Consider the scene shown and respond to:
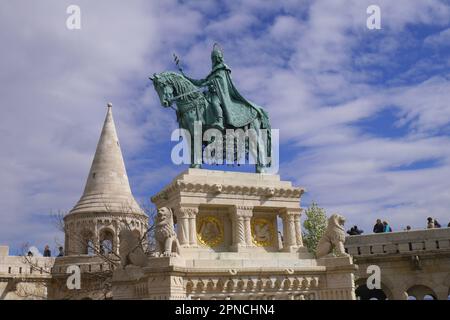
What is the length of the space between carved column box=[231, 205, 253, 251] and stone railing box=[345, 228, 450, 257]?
35.8ft

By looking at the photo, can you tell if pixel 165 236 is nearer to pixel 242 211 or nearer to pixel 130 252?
pixel 130 252

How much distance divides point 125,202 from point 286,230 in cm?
2045

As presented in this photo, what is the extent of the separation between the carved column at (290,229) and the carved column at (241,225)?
4.00 feet

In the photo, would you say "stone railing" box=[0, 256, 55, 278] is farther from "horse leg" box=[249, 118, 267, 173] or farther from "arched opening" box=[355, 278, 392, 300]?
"horse leg" box=[249, 118, 267, 173]

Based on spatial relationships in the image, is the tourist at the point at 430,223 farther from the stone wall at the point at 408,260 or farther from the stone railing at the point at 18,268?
the stone railing at the point at 18,268

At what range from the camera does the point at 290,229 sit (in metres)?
14.6

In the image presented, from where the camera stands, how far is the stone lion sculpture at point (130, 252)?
42.5 feet

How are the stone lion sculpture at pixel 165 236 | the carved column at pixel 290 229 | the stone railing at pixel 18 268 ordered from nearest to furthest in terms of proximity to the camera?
1. the stone lion sculpture at pixel 165 236
2. the carved column at pixel 290 229
3. the stone railing at pixel 18 268

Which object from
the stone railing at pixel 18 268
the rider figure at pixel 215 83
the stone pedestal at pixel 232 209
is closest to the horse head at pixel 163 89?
the rider figure at pixel 215 83

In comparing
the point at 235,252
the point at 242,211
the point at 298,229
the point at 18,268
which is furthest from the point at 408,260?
the point at 18,268
